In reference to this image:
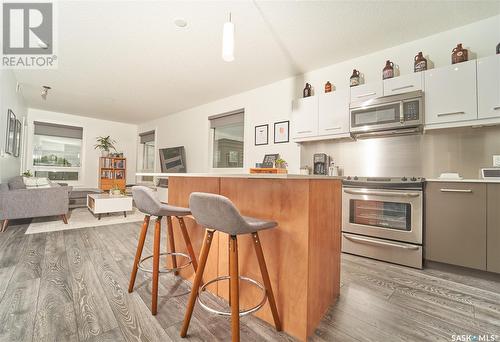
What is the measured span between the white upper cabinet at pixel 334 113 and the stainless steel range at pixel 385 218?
71 cm

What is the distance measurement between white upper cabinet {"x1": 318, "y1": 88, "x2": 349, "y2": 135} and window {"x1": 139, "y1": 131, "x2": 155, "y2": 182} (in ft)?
18.1

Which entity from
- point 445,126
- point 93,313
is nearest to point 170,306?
point 93,313

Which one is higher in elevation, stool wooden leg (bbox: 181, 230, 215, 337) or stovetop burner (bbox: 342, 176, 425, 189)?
stovetop burner (bbox: 342, 176, 425, 189)

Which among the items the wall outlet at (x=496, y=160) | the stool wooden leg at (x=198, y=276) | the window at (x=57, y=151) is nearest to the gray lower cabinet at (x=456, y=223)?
the wall outlet at (x=496, y=160)

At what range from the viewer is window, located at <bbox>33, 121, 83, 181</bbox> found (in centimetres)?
606

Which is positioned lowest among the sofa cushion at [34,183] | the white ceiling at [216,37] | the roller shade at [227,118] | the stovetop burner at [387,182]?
the sofa cushion at [34,183]

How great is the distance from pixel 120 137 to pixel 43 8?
5.41m

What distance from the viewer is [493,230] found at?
6.43ft

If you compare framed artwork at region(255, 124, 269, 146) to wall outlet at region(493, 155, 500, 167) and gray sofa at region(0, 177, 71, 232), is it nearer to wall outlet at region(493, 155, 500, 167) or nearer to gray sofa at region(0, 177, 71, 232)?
wall outlet at region(493, 155, 500, 167)

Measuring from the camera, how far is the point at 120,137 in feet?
23.8

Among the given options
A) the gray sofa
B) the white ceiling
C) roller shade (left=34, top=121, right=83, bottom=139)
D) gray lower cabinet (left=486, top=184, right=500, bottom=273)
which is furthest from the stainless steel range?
roller shade (left=34, top=121, right=83, bottom=139)

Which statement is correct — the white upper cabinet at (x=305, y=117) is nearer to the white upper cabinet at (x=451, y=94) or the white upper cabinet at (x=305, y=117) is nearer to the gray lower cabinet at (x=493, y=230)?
the white upper cabinet at (x=451, y=94)

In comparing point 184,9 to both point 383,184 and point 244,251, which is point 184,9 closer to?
point 244,251

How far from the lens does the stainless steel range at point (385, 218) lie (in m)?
2.29
